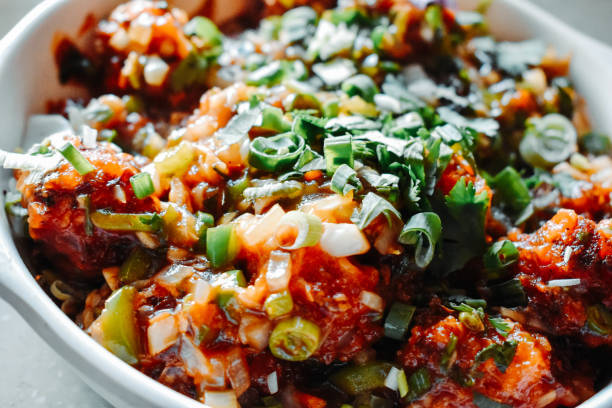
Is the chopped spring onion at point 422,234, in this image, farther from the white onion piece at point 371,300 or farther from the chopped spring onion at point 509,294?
the chopped spring onion at point 509,294

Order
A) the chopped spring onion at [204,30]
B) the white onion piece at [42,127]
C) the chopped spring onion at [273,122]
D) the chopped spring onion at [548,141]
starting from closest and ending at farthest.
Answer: the chopped spring onion at [273,122], the white onion piece at [42,127], the chopped spring onion at [548,141], the chopped spring onion at [204,30]

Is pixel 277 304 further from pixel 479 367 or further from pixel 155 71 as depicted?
pixel 155 71

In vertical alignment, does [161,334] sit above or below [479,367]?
above

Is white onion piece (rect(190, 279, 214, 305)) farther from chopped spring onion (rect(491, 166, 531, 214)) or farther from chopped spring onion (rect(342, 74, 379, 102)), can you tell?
chopped spring onion (rect(491, 166, 531, 214))

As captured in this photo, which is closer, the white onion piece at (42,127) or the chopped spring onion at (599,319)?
the chopped spring onion at (599,319)

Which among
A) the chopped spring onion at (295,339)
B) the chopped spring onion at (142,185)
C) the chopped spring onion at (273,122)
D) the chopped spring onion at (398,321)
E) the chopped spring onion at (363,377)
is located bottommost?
the chopped spring onion at (363,377)

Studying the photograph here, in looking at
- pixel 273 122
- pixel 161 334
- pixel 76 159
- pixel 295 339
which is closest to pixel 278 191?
pixel 273 122

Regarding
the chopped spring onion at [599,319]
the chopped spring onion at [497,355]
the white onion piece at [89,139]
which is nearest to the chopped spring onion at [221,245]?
the white onion piece at [89,139]
